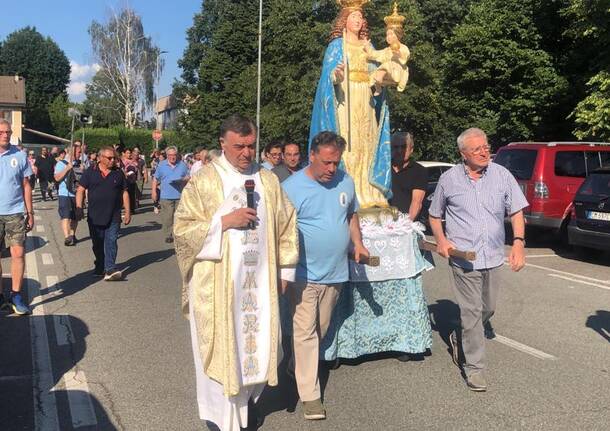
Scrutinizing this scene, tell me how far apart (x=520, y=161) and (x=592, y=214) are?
2.16 m

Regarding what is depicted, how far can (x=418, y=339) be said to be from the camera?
5520 millimetres

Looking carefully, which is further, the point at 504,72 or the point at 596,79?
the point at 504,72

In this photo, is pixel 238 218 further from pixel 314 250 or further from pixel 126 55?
pixel 126 55

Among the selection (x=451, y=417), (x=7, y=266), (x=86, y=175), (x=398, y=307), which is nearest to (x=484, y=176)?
(x=398, y=307)

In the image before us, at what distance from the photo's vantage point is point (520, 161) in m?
12.9

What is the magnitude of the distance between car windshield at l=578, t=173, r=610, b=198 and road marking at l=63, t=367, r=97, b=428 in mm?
8763

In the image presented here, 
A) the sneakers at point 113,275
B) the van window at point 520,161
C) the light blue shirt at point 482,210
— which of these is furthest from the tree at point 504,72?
the light blue shirt at point 482,210

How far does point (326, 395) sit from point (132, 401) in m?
1.34

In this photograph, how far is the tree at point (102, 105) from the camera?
72.9 m

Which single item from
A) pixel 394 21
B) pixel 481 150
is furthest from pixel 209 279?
pixel 394 21

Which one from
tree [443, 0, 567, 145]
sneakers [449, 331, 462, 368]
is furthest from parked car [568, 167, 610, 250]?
tree [443, 0, 567, 145]

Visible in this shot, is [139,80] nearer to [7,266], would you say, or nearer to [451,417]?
[7,266]

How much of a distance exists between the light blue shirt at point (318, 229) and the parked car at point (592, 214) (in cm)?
772

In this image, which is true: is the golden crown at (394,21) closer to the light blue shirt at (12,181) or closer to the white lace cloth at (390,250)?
the white lace cloth at (390,250)
